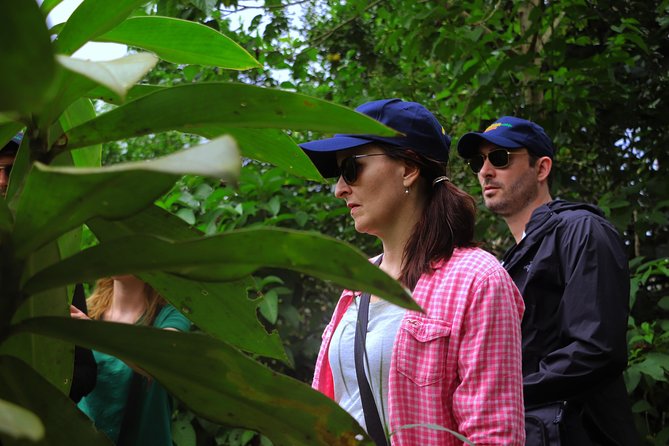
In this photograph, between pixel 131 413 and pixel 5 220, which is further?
pixel 131 413

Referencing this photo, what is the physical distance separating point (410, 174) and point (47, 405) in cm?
145

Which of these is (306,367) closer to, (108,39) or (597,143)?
(597,143)

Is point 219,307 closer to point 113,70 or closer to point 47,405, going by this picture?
point 47,405

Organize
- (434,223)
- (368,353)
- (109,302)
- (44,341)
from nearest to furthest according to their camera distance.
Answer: (44,341) < (368,353) < (434,223) < (109,302)

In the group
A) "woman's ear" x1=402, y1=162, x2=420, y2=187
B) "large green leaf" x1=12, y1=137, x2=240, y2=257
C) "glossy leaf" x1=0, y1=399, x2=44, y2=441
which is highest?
"large green leaf" x1=12, y1=137, x2=240, y2=257

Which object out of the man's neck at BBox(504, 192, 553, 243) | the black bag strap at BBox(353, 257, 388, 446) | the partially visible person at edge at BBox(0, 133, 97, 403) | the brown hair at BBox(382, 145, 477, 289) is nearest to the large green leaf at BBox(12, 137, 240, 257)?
the black bag strap at BBox(353, 257, 388, 446)

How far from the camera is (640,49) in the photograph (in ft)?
14.9

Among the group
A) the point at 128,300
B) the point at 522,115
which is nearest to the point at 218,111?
the point at 128,300

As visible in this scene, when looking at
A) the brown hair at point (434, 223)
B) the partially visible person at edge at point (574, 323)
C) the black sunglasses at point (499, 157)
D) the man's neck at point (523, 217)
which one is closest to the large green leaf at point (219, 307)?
the brown hair at point (434, 223)

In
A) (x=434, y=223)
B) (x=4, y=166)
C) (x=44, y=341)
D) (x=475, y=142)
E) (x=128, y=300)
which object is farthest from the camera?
(x=475, y=142)

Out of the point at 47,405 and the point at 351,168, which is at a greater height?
the point at 47,405

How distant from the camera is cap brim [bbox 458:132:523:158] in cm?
328

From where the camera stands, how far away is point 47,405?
2.43 ft

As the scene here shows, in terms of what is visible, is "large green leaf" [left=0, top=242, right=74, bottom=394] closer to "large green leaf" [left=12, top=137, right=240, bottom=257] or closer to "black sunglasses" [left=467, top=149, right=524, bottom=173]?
"large green leaf" [left=12, top=137, right=240, bottom=257]
